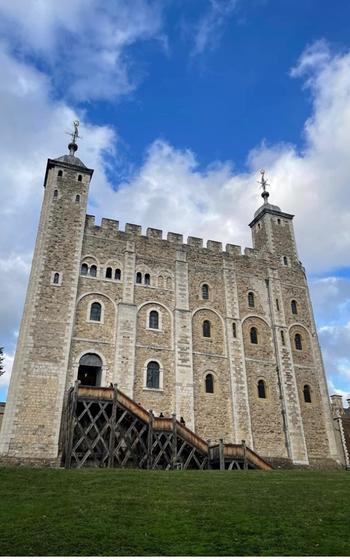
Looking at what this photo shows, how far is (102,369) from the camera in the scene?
24.1 m

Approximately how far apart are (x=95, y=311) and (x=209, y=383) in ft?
25.5

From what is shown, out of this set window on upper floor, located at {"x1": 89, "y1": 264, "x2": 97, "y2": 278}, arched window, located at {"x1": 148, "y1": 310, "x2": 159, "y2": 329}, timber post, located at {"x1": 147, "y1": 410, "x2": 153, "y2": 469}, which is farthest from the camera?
arched window, located at {"x1": 148, "y1": 310, "x2": 159, "y2": 329}

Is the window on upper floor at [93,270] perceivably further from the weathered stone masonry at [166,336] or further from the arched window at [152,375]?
the arched window at [152,375]

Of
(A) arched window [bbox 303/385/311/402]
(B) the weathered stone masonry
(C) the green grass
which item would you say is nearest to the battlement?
(B) the weathered stone masonry

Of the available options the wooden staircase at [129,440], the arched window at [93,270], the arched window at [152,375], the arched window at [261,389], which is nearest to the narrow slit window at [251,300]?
the arched window at [261,389]

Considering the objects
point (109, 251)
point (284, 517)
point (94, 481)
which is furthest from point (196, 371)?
point (284, 517)

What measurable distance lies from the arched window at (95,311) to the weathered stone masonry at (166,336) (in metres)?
0.16

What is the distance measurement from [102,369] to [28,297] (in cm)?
555

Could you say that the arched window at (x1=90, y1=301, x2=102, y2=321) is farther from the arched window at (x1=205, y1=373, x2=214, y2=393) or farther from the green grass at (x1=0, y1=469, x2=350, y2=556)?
the green grass at (x1=0, y1=469, x2=350, y2=556)

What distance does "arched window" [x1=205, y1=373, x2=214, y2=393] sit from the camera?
26453 mm

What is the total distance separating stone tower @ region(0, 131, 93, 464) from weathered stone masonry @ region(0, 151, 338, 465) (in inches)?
2.2

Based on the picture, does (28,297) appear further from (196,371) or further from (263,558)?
(263,558)

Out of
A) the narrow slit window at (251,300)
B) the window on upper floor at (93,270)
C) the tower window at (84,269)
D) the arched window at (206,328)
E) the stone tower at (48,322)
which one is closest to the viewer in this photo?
the stone tower at (48,322)

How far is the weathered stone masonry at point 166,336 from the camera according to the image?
74.4ft
